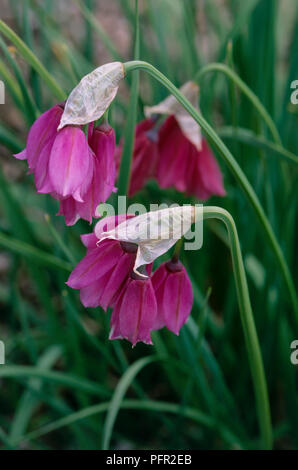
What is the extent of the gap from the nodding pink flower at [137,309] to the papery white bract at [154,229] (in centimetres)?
6

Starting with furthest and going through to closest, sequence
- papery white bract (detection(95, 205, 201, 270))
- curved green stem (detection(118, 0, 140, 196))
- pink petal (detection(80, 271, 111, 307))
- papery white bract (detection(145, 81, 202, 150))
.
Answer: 1. papery white bract (detection(145, 81, 202, 150))
2. curved green stem (detection(118, 0, 140, 196))
3. pink petal (detection(80, 271, 111, 307))
4. papery white bract (detection(95, 205, 201, 270))

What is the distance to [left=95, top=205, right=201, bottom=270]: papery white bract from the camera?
2.17 feet

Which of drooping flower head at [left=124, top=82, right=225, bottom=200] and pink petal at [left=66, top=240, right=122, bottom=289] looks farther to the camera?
drooping flower head at [left=124, top=82, right=225, bottom=200]

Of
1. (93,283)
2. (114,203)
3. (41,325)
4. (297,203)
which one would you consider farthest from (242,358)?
(93,283)

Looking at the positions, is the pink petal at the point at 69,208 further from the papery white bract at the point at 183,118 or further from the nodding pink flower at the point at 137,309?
the papery white bract at the point at 183,118

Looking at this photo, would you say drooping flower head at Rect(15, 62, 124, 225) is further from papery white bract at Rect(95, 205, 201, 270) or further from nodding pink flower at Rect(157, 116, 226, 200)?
nodding pink flower at Rect(157, 116, 226, 200)

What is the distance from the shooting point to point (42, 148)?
74 cm

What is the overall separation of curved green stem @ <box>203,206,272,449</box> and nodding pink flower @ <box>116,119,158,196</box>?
348 mm

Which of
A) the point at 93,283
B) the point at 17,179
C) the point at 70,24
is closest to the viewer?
the point at 93,283

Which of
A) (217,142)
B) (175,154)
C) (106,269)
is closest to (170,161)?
(175,154)

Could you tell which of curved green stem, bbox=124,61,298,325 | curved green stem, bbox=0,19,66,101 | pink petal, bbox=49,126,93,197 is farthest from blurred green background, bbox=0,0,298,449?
pink petal, bbox=49,126,93,197

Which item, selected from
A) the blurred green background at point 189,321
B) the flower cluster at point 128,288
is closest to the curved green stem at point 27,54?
the blurred green background at point 189,321

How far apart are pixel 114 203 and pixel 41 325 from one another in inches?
28.6
